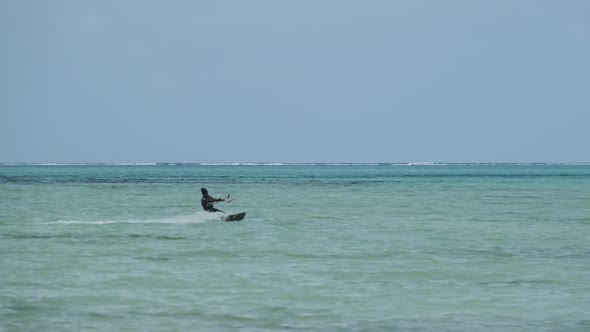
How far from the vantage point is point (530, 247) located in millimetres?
27359

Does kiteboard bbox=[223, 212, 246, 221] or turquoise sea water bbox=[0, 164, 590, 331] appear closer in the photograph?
turquoise sea water bbox=[0, 164, 590, 331]

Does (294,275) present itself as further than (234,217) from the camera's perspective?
No

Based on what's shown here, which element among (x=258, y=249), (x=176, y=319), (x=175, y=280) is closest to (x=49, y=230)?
(x=258, y=249)

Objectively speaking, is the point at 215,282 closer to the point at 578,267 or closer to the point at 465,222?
the point at 578,267

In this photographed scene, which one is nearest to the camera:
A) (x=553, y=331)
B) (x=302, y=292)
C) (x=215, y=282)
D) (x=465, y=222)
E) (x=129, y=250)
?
(x=553, y=331)

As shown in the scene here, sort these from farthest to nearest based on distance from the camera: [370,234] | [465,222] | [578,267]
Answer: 1. [465,222]
2. [370,234]
3. [578,267]

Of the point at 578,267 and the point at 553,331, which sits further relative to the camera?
the point at 578,267

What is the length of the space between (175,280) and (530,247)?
1249 cm

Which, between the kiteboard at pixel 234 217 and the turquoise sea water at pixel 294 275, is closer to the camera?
the turquoise sea water at pixel 294 275

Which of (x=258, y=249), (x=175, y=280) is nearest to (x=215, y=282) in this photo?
(x=175, y=280)

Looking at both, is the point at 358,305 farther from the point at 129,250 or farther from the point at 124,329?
the point at 129,250

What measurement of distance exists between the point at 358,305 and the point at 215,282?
421 centimetres

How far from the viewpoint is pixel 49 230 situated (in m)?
34.2

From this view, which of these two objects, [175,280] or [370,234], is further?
[370,234]
